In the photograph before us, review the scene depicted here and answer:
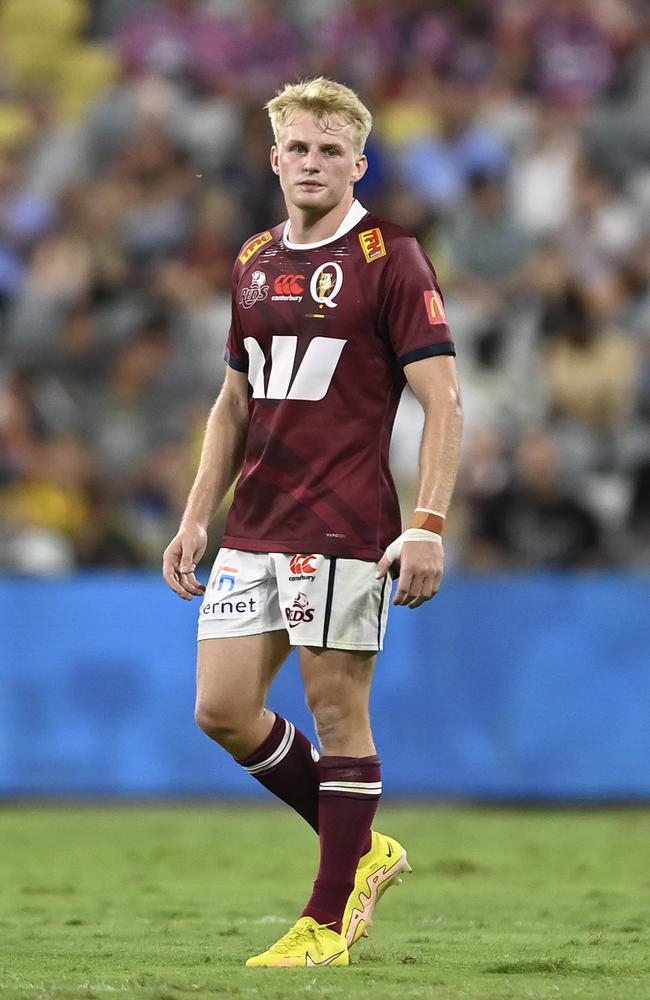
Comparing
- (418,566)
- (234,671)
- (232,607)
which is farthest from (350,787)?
(418,566)

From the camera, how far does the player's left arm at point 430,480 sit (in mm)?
4492

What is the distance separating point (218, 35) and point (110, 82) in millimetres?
937

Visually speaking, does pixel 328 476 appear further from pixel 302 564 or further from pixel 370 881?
pixel 370 881

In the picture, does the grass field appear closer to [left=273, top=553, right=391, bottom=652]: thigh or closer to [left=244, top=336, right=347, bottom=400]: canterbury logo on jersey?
[left=273, top=553, right=391, bottom=652]: thigh

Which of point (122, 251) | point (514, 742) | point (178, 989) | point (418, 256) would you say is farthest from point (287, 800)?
point (122, 251)

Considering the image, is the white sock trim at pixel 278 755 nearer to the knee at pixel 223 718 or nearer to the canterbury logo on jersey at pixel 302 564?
the knee at pixel 223 718

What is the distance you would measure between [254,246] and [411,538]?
104 cm

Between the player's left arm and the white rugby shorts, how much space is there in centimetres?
10

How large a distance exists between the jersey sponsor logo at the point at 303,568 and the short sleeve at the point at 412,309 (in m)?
0.58

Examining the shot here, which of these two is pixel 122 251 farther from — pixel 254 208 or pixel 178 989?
pixel 178 989

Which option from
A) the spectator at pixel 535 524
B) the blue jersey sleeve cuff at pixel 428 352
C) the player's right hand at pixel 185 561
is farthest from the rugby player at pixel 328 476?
the spectator at pixel 535 524

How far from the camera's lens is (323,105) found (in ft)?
15.6

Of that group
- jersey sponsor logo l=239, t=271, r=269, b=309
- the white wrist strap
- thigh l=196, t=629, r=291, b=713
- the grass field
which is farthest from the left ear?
the grass field

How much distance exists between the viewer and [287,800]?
504 centimetres
